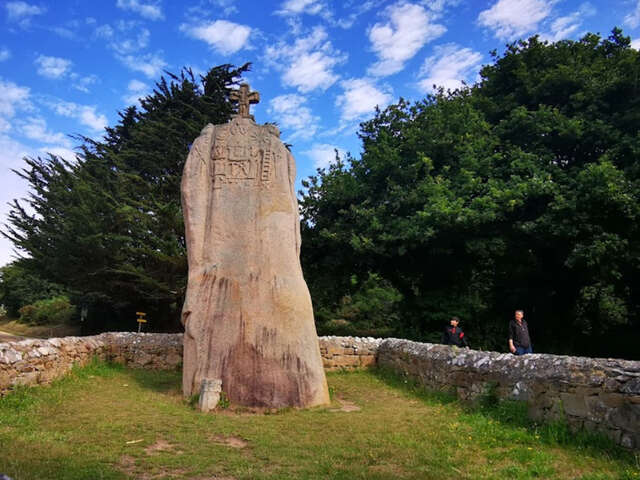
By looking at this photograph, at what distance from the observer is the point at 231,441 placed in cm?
580

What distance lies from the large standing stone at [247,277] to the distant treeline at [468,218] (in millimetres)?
7197

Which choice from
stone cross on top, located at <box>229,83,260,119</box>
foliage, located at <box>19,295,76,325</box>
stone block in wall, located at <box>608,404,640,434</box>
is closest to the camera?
stone block in wall, located at <box>608,404,640,434</box>

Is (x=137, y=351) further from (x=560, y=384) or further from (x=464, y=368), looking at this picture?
(x=560, y=384)

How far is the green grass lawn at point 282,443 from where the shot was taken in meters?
4.59

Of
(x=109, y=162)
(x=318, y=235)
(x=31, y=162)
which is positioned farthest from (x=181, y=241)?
(x=31, y=162)

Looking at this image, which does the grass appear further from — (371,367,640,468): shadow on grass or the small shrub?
(371,367,640,468): shadow on grass

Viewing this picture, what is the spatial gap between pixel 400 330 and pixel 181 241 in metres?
9.61

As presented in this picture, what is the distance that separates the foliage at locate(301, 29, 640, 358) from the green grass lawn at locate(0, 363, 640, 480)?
8.39 m

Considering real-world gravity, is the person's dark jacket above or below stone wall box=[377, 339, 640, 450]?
above

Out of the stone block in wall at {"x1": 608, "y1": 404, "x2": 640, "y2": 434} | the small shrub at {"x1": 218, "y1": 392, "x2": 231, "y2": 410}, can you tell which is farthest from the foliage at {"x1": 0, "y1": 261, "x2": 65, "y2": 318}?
the stone block in wall at {"x1": 608, "y1": 404, "x2": 640, "y2": 434}

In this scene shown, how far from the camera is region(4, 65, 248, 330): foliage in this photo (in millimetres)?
17344

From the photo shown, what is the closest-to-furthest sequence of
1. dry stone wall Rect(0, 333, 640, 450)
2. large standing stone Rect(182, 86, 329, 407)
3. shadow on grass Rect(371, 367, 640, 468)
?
shadow on grass Rect(371, 367, 640, 468), dry stone wall Rect(0, 333, 640, 450), large standing stone Rect(182, 86, 329, 407)

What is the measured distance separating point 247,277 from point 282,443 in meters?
3.32

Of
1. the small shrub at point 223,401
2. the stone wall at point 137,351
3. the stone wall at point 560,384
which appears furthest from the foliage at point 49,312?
the stone wall at point 560,384
